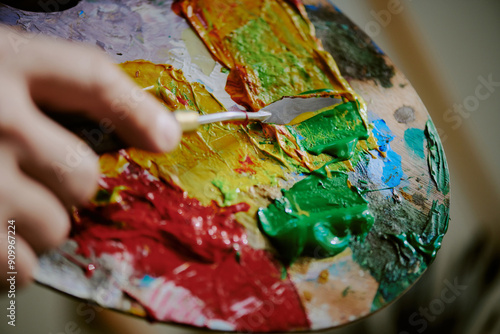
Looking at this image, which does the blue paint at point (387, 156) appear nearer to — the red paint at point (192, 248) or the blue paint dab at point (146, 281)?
the red paint at point (192, 248)

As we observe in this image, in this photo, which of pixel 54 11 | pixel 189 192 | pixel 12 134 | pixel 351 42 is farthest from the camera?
pixel 351 42

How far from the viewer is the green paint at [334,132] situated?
43.3 inches

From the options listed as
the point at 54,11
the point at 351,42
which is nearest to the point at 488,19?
the point at 351,42

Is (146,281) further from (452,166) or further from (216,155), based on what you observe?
(452,166)

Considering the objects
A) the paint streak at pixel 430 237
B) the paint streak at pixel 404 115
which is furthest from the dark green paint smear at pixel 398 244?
the paint streak at pixel 404 115

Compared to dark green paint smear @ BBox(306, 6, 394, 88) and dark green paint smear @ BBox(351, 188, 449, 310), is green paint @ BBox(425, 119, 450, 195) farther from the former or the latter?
dark green paint smear @ BBox(306, 6, 394, 88)

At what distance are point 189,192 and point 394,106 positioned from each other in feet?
2.57

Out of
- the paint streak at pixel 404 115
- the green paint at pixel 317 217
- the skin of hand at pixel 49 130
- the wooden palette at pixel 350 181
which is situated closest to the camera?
the skin of hand at pixel 49 130

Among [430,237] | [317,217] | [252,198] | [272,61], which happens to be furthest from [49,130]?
[430,237]

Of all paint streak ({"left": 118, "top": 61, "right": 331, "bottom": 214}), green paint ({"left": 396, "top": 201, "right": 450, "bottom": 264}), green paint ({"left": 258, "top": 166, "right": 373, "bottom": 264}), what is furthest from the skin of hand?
green paint ({"left": 396, "top": 201, "right": 450, "bottom": 264})

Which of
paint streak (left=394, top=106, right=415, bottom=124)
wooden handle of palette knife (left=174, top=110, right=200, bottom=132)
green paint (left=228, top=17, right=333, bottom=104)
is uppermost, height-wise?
green paint (left=228, top=17, right=333, bottom=104)

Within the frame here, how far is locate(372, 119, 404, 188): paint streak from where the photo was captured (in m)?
1.10

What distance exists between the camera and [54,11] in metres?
1.07

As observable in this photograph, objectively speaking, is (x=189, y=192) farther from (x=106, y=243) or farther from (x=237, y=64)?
(x=237, y=64)
